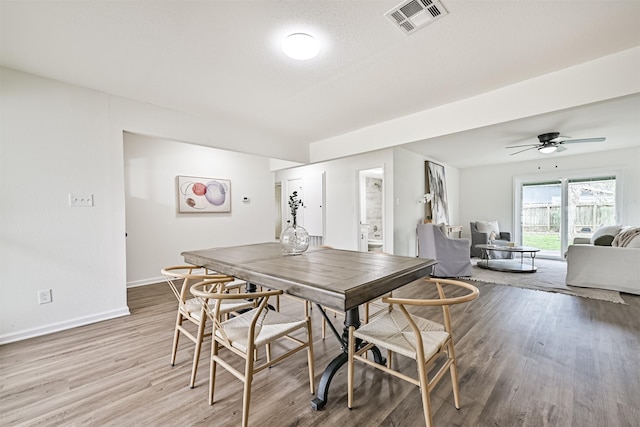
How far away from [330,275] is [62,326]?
9.16 ft

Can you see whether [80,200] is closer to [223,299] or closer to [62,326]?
[62,326]

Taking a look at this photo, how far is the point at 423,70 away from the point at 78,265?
3.77m

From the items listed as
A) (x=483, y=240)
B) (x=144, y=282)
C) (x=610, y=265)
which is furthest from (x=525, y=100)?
(x=144, y=282)

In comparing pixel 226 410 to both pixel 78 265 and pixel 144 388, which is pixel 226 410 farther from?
pixel 78 265

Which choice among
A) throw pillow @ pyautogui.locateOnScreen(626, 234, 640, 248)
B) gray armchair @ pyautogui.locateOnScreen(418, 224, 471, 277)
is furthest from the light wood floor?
gray armchair @ pyautogui.locateOnScreen(418, 224, 471, 277)

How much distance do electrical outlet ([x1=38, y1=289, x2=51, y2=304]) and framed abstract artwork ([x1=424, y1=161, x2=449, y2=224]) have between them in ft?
19.6

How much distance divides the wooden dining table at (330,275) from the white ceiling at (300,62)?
1617 millimetres

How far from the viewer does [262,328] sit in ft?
5.09

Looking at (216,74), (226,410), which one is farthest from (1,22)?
(226,410)

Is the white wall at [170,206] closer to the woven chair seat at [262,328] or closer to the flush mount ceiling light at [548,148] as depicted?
the woven chair seat at [262,328]

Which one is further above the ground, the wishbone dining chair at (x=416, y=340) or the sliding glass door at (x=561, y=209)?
the sliding glass door at (x=561, y=209)

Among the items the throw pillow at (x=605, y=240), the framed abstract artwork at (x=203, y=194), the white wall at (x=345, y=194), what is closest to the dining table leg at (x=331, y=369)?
the white wall at (x=345, y=194)

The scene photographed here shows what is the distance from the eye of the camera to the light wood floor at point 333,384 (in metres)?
1.42

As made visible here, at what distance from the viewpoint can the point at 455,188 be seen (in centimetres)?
737
